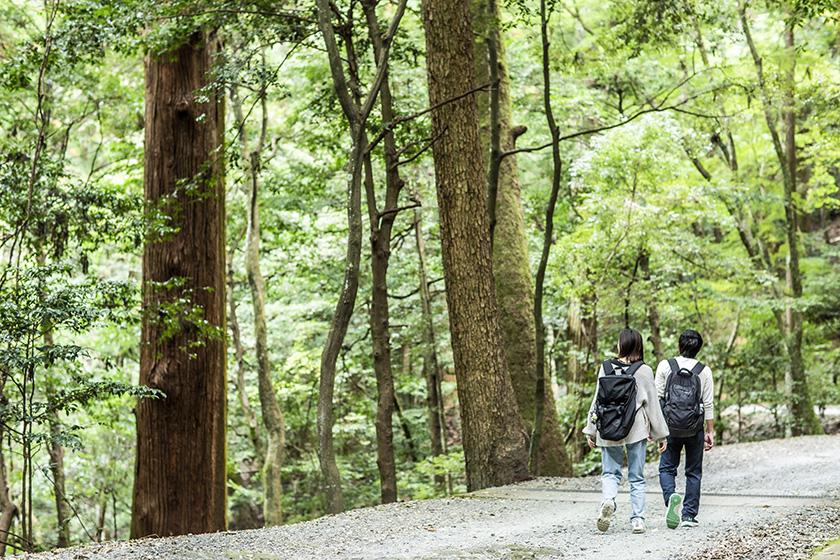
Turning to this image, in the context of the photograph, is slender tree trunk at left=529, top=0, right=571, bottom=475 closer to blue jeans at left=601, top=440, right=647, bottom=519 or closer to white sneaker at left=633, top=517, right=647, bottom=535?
blue jeans at left=601, top=440, right=647, bottom=519

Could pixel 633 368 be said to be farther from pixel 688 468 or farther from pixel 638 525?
pixel 638 525

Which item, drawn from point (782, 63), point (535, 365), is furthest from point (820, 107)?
point (535, 365)

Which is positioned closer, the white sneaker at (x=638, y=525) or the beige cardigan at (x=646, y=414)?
the white sneaker at (x=638, y=525)

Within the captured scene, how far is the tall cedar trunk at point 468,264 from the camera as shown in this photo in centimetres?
880

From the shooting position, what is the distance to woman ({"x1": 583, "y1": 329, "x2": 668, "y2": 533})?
6.05 metres

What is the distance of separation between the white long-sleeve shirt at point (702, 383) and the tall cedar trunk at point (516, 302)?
4.39 m

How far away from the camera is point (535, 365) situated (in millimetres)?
10914

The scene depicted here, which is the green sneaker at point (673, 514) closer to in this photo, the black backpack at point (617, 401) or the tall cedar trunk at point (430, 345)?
the black backpack at point (617, 401)

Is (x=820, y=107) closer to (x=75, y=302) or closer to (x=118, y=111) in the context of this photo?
(x=118, y=111)

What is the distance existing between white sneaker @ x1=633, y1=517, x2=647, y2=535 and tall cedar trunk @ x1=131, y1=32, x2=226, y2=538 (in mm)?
4216

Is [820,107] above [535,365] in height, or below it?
above

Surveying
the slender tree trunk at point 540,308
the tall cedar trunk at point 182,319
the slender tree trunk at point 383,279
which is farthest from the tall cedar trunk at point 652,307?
the tall cedar trunk at point 182,319

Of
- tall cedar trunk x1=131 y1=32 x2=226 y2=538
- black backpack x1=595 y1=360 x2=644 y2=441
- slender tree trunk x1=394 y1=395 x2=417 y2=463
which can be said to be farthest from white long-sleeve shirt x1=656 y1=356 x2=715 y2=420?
slender tree trunk x1=394 y1=395 x2=417 y2=463

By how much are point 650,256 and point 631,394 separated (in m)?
9.39
